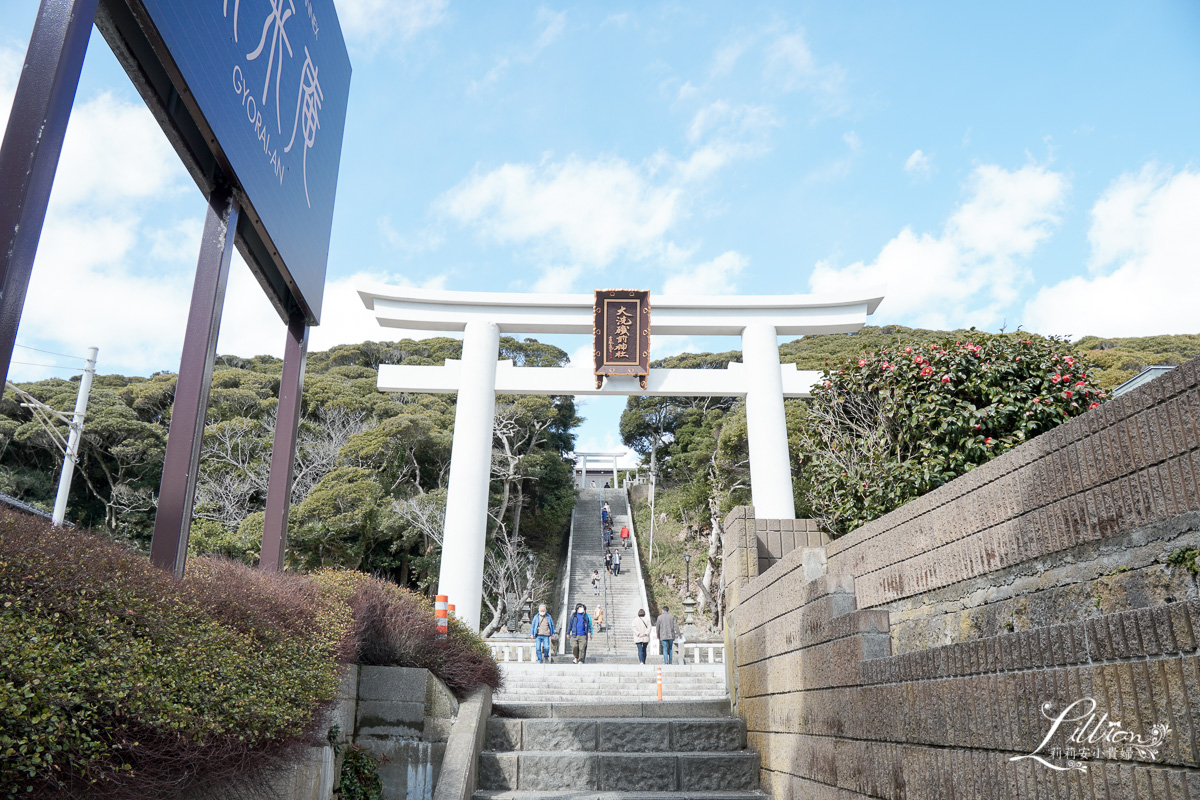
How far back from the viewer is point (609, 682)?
10.6 meters

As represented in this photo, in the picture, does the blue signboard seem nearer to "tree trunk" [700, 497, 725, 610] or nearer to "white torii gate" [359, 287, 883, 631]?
"white torii gate" [359, 287, 883, 631]

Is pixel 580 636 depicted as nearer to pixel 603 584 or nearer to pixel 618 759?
pixel 618 759

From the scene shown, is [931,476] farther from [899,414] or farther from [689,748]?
[689,748]

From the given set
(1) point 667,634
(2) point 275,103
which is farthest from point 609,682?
(2) point 275,103

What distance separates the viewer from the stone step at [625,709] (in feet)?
22.9

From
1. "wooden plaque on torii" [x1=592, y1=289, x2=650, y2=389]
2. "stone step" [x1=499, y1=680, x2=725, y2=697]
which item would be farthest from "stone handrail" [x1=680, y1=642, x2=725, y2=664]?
"wooden plaque on torii" [x1=592, y1=289, x2=650, y2=389]

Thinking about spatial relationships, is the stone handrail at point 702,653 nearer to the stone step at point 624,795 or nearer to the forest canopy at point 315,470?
the forest canopy at point 315,470

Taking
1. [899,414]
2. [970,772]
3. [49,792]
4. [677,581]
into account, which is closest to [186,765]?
[49,792]

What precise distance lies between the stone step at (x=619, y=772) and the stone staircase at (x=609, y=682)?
3851 mm

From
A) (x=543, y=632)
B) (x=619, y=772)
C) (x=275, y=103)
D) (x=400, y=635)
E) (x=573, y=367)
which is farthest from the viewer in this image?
(x=543, y=632)

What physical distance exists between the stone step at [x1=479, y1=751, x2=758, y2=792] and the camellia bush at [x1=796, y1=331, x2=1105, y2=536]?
2.18m

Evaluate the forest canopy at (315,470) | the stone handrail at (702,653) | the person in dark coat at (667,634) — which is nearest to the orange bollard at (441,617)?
the person in dark coat at (667,634)

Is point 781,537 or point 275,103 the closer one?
point 275,103

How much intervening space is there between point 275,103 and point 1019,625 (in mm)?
4958
